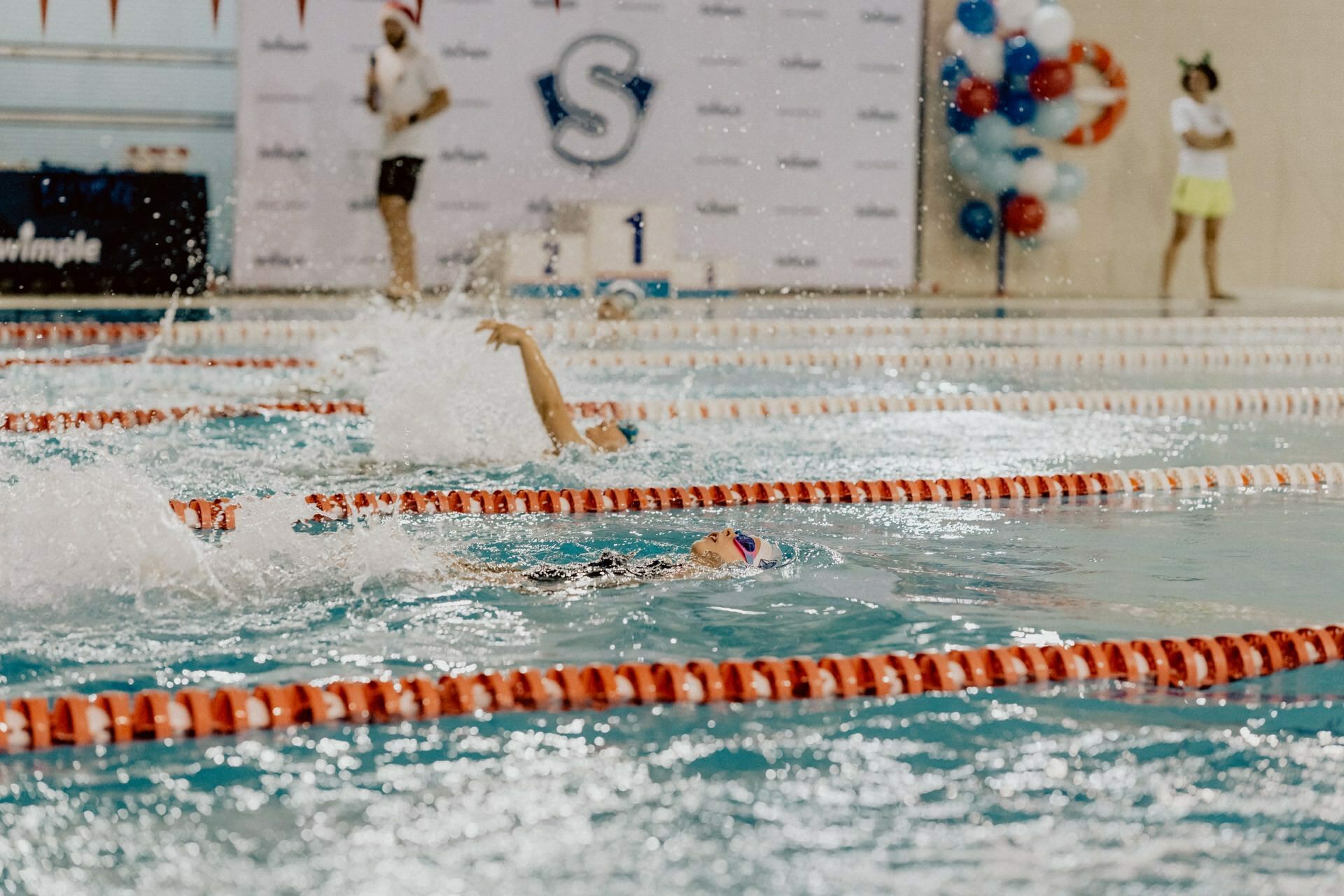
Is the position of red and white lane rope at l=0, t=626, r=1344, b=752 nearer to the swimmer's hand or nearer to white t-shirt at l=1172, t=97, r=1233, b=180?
the swimmer's hand

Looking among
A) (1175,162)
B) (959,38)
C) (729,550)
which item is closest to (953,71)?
(959,38)

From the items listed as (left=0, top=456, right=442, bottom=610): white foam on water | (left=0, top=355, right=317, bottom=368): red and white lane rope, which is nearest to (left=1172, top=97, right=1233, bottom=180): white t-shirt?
(left=0, top=355, right=317, bottom=368): red and white lane rope

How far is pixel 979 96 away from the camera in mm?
11219

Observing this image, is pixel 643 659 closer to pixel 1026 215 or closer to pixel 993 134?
pixel 993 134

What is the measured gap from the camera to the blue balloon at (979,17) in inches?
439

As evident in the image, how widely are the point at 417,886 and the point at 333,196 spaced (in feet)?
29.8

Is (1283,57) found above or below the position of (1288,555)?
above

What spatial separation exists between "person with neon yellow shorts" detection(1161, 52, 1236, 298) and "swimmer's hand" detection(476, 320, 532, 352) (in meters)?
8.28

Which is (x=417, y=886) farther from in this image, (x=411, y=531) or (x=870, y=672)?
(x=411, y=531)

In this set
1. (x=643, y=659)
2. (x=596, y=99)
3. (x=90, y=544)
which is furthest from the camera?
(x=596, y=99)

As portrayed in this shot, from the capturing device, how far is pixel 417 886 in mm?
1986

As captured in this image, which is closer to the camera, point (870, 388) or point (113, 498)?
point (113, 498)

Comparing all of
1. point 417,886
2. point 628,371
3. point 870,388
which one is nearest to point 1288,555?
point 417,886

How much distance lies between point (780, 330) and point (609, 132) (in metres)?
2.66
